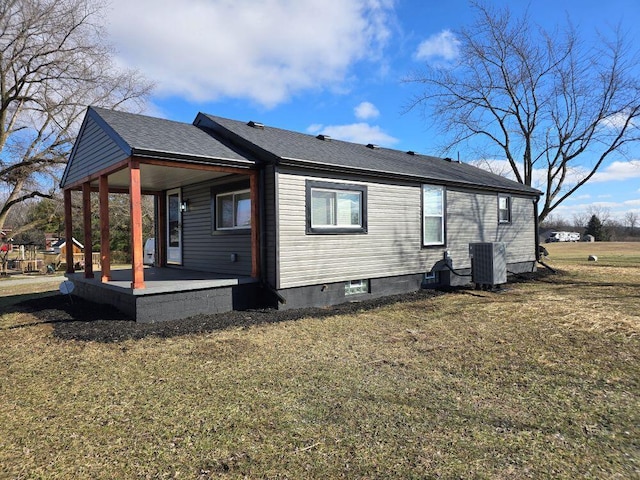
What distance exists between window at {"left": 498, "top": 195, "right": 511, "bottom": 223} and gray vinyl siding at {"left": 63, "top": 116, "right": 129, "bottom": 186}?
11.2 meters

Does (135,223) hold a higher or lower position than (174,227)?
lower

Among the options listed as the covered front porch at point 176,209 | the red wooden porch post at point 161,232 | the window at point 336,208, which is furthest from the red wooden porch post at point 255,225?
the red wooden porch post at point 161,232

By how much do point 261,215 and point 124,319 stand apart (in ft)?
9.68

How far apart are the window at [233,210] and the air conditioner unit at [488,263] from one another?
19.1ft

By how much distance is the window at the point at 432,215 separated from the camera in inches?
407

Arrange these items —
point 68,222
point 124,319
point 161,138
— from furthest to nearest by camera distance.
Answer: point 68,222 < point 161,138 < point 124,319

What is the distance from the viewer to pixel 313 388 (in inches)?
152

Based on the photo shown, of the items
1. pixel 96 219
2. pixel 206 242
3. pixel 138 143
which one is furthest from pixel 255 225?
pixel 96 219

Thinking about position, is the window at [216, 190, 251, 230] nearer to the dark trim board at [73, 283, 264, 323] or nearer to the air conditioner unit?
the dark trim board at [73, 283, 264, 323]

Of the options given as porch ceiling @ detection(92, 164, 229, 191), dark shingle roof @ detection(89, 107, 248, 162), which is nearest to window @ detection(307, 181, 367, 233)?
dark shingle roof @ detection(89, 107, 248, 162)

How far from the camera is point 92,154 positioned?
8.38 meters

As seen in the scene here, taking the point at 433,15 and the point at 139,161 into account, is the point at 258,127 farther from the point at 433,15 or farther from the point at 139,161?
the point at 433,15

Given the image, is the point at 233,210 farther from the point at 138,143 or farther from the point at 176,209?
the point at 176,209

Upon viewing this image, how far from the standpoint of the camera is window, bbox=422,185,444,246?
1033 cm
